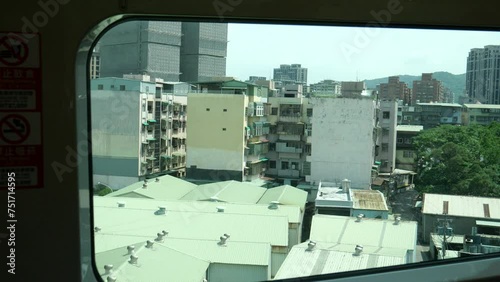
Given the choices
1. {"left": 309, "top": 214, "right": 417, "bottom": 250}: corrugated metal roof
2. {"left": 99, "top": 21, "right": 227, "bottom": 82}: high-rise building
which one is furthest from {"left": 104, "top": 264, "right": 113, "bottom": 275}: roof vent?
{"left": 309, "top": 214, "right": 417, "bottom": 250}: corrugated metal roof

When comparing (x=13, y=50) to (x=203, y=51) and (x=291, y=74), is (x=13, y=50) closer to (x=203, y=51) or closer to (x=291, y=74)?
(x=203, y=51)

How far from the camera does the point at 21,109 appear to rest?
1598 mm

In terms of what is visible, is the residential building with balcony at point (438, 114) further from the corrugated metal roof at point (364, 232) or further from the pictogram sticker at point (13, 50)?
the pictogram sticker at point (13, 50)

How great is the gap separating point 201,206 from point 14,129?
2.49ft

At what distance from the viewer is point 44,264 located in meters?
1.67

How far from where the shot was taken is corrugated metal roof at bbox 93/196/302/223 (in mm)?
1922

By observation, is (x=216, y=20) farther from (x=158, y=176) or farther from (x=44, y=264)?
(x=44, y=264)

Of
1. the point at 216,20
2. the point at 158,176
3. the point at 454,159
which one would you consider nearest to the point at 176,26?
the point at 216,20

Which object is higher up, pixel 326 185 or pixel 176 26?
pixel 176 26

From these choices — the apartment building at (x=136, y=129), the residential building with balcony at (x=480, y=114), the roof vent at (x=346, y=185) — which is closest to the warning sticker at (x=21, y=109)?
the apartment building at (x=136, y=129)

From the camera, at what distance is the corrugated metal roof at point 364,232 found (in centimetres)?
212

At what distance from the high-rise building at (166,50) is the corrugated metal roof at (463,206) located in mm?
1175

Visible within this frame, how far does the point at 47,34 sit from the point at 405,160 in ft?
5.11

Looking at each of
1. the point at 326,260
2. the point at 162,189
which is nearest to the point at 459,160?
the point at 326,260
